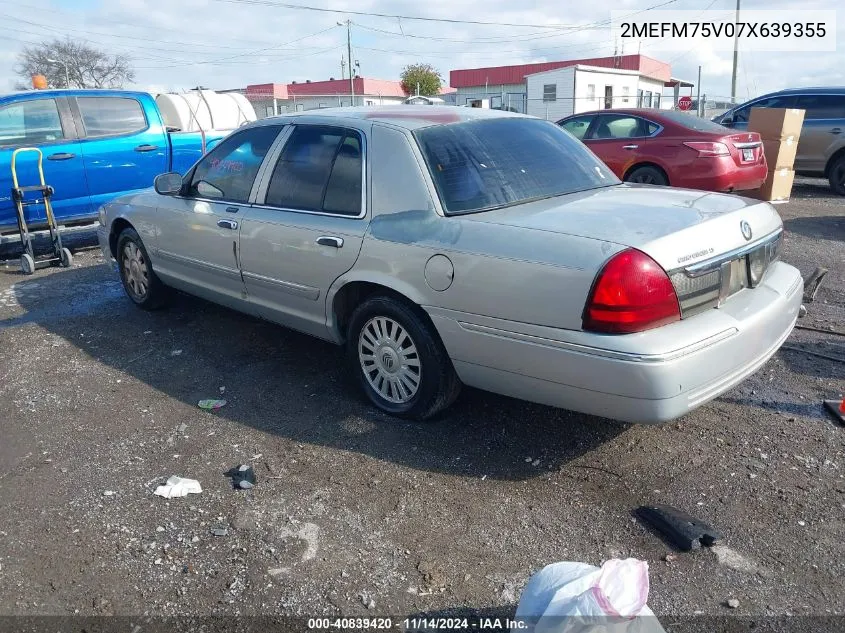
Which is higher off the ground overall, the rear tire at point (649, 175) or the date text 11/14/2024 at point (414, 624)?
the rear tire at point (649, 175)

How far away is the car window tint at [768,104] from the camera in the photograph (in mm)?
12555

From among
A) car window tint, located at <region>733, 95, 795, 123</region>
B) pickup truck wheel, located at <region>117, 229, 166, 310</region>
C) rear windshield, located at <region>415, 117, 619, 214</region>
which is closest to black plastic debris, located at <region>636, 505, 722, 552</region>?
rear windshield, located at <region>415, 117, 619, 214</region>

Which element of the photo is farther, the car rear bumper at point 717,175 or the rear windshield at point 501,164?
the car rear bumper at point 717,175

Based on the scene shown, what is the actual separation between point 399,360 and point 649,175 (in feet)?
23.5

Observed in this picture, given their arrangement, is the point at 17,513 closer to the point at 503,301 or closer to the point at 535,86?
the point at 503,301

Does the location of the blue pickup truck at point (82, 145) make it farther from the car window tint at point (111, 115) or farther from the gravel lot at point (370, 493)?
the gravel lot at point (370, 493)

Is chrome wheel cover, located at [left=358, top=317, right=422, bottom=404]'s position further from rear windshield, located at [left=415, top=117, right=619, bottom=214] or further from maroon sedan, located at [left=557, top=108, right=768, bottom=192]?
maroon sedan, located at [left=557, top=108, right=768, bottom=192]

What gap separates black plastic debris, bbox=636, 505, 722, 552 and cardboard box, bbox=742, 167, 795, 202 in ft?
29.2

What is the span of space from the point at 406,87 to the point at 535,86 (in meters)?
15.1

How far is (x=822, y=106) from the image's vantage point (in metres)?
12.3

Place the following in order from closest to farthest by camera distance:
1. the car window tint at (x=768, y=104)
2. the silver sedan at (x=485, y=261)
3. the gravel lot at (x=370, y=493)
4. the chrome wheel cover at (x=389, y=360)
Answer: the gravel lot at (x=370, y=493), the silver sedan at (x=485, y=261), the chrome wheel cover at (x=389, y=360), the car window tint at (x=768, y=104)

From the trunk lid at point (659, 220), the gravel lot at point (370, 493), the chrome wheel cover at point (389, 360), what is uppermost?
the trunk lid at point (659, 220)

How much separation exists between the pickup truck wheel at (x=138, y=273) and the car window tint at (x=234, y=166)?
104 cm

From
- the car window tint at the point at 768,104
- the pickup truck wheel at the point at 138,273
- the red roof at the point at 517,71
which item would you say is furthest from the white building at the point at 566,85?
the pickup truck wheel at the point at 138,273
